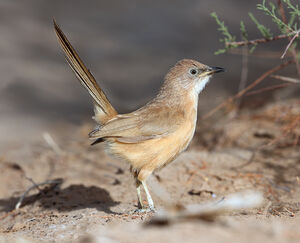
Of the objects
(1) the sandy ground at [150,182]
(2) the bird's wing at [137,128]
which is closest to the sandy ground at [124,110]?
(1) the sandy ground at [150,182]

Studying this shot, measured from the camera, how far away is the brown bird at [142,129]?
16.2 ft

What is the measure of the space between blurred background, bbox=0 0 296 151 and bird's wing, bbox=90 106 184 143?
13.7ft

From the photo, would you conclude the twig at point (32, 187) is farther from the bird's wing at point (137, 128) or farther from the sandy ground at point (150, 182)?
the bird's wing at point (137, 128)

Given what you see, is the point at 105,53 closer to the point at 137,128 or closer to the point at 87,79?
the point at 87,79

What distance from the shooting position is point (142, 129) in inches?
201

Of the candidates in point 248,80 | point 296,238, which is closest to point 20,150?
point 248,80

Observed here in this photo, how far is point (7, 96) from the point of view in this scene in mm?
10125

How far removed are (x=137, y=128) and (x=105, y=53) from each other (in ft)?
22.6

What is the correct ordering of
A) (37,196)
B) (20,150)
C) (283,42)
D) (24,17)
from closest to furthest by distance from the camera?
(37,196) < (20,150) < (283,42) < (24,17)

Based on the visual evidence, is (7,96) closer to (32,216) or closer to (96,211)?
(32,216)

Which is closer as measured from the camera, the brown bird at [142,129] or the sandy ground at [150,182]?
the sandy ground at [150,182]

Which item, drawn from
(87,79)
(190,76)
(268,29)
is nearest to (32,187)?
(87,79)

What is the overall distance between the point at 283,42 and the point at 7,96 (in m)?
6.90

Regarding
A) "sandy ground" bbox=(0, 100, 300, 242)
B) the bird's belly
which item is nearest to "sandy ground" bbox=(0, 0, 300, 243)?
"sandy ground" bbox=(0, 100, 300, 242)
